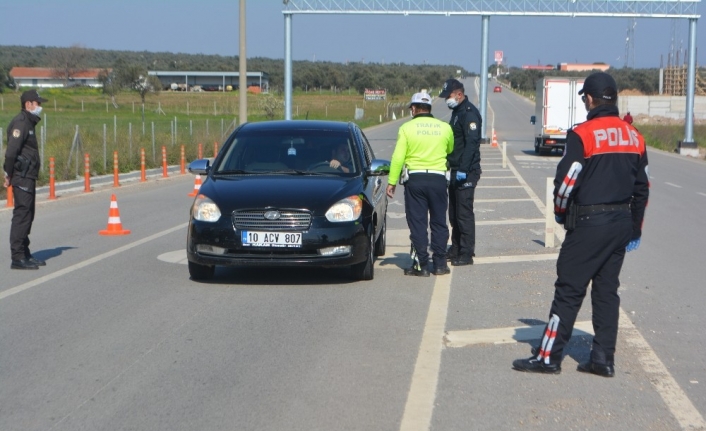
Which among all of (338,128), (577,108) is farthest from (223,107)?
(338,128)

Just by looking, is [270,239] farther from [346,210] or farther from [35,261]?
[35,261]

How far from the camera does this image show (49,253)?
39.7ft

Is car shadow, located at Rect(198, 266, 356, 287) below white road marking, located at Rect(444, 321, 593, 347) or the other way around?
below

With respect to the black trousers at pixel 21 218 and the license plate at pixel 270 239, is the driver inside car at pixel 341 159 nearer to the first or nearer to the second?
the license plate at pixel 270 239

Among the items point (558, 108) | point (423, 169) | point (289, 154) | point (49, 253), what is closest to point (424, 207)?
point (423, 169)

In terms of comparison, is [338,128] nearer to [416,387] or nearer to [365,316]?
[365,316]

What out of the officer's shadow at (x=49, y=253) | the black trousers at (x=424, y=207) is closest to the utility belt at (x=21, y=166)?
the officer's shadow at (x=49, y=253)

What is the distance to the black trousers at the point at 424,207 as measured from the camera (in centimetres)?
1016

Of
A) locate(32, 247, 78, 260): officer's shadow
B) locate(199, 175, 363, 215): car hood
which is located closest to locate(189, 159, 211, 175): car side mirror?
locate(199, 175, 363, 215): car hood

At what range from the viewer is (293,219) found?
9.43 m

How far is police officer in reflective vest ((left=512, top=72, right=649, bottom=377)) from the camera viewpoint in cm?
614

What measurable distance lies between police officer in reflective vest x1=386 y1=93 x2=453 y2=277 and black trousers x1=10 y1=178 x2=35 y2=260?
409 cm

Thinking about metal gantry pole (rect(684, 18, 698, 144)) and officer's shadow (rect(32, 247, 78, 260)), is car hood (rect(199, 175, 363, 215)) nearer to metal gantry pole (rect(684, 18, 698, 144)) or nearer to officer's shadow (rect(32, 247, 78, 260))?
officer's shadow (rect(32, 247, 78, 260))

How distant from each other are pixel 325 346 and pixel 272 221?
244cm
